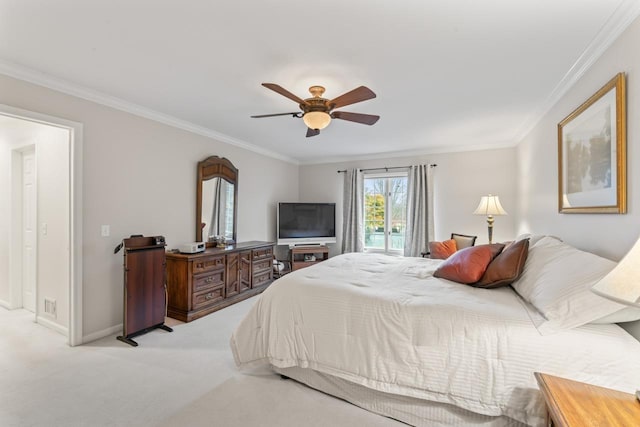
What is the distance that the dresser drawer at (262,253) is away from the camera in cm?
448

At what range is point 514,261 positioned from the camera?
202 cm

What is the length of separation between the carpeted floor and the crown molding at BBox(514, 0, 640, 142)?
2.80 m

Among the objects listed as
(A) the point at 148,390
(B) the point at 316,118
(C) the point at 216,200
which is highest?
(B) the point at 316,118

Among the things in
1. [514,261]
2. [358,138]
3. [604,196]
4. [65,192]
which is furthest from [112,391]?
[358,138]

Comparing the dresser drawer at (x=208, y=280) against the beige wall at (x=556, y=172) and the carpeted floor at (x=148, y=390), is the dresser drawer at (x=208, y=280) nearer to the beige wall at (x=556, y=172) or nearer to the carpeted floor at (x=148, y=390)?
the carpeted floor at (x=148, y=390)

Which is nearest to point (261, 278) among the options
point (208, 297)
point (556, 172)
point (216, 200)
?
point (208, 297)

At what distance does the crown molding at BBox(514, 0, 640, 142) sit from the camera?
1.62 m

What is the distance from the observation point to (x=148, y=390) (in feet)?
6.80

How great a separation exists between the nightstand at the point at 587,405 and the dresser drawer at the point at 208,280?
3.36 m

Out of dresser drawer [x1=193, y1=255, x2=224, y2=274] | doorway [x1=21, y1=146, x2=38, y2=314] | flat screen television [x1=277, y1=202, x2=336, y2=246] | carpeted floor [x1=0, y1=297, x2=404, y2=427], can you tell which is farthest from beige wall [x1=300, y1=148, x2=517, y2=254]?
doorway [x1=21, y1=146, x2=38, y2=314]

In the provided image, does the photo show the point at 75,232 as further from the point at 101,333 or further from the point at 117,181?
the point at 101,333

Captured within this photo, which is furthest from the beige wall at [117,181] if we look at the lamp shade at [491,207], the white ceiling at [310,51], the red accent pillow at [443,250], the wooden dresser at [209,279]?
the lamp shade at [491,207]

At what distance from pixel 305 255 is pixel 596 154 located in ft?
14.8

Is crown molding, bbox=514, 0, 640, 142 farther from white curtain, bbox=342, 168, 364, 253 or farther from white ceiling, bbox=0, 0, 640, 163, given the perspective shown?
white curtain, bbox=342, 168, 364, 253
